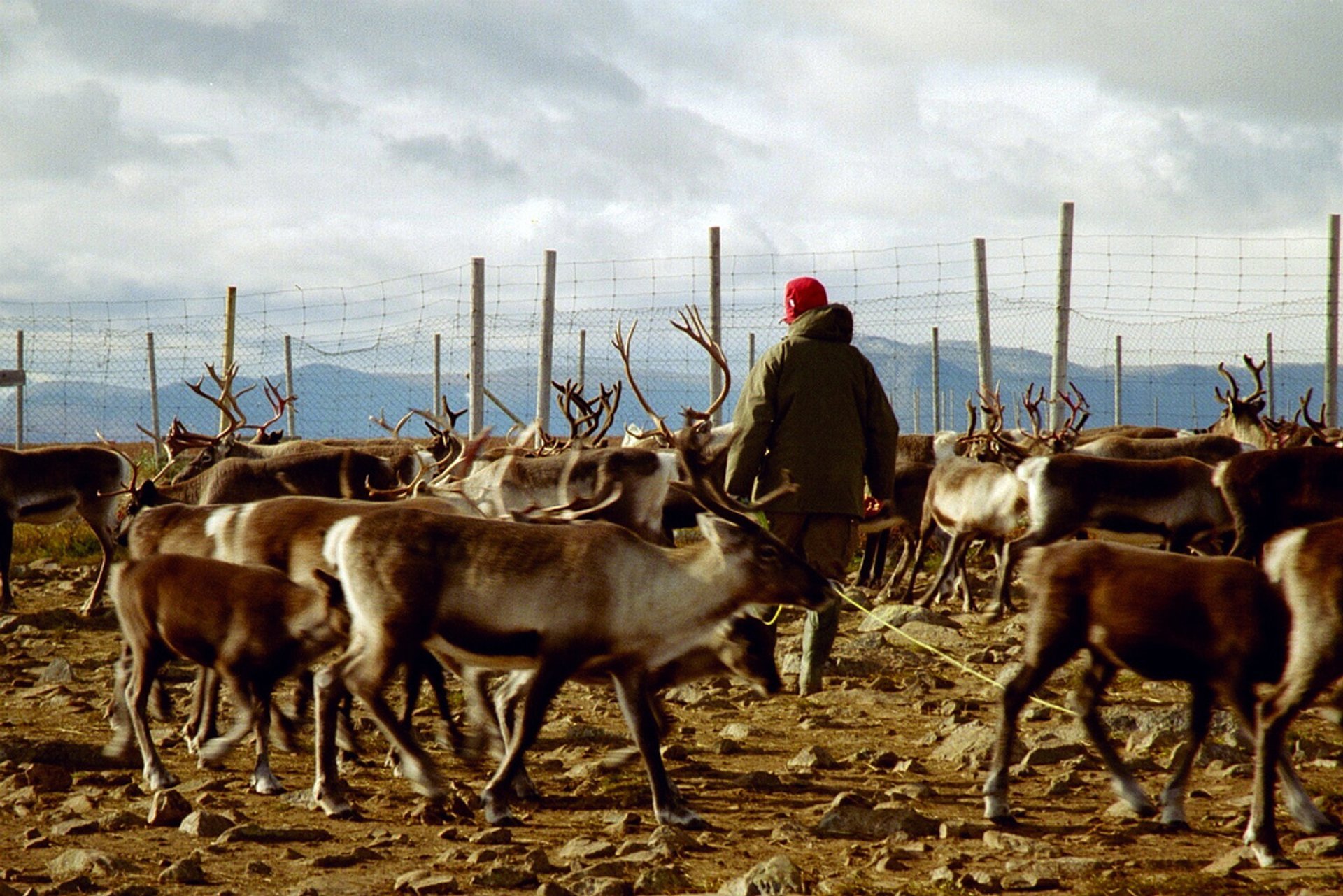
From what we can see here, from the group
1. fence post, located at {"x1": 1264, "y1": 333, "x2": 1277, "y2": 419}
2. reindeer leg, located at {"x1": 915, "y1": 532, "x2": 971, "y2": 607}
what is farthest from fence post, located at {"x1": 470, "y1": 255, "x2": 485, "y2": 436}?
fence post, located at {"x1": 1264, "y1": 333, "x2": 1277, "y2": 419}

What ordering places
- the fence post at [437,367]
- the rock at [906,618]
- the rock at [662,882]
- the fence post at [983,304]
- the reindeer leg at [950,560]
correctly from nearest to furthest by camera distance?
1. the rock at [662,882]
2. the rock at [906,618]
3. the reindeer leg at [950,560]
4. the fence post at [983,304]
5. the fence post at [437,367]

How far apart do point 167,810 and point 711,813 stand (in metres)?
1.67

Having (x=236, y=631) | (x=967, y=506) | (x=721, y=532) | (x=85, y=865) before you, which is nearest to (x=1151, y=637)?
(x=721, y=532)

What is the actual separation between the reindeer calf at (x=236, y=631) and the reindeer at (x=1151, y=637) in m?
2.26

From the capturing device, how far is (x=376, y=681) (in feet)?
15.1

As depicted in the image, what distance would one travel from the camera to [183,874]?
12.5 feet

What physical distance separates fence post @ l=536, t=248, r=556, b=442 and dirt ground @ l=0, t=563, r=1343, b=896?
18.0 feet

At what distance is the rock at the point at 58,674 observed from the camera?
704 cm

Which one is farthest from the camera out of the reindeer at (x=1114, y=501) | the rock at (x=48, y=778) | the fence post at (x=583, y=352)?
the fence post at (x=583, y=352)

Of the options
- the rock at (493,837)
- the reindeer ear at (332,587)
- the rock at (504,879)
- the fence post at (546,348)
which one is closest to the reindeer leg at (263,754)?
the reindeer ear at (332,587)

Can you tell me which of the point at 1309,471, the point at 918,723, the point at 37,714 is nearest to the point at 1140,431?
the point at 1309,471

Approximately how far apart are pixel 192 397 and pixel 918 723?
339 ft

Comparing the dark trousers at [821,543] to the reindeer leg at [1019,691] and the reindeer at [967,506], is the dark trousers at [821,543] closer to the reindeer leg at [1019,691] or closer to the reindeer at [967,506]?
the reindeer leg at [1019,691]

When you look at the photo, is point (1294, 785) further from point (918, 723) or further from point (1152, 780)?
point (918, 723)
